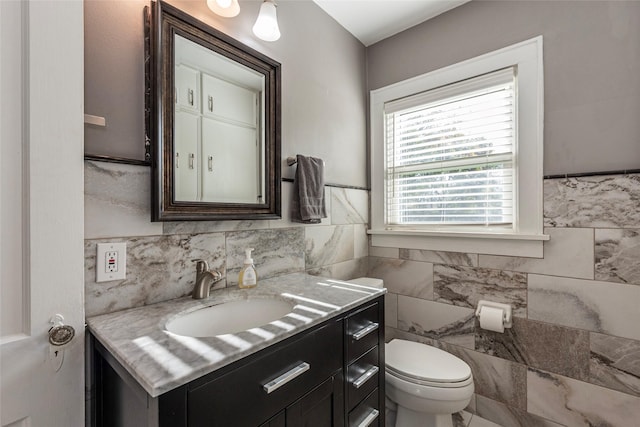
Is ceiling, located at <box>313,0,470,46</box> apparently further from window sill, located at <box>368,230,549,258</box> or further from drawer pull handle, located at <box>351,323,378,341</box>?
drawer pull handle, located at <box>351,323,378,341</box>

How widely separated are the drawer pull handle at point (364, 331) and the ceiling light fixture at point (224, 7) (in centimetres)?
143

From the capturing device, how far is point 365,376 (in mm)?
1188

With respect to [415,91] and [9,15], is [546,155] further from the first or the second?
[9,15]

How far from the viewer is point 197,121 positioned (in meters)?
1.20

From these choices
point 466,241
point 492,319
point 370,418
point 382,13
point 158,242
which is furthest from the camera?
point 382,13

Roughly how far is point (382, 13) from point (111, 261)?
6.88 ft

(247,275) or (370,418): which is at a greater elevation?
(247,275)

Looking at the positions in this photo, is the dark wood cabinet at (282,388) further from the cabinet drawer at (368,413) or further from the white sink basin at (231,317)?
the white sink basin at (231,317)

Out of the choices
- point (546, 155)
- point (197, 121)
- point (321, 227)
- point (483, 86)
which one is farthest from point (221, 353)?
point (483, 86)

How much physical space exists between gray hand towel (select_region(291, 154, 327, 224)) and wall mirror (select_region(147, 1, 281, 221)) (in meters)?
0.14

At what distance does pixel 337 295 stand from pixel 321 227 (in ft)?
2.24

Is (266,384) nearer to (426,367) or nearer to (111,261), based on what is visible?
(111,261)

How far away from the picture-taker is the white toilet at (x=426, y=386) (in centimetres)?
134

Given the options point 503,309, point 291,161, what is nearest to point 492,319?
point 503,309
